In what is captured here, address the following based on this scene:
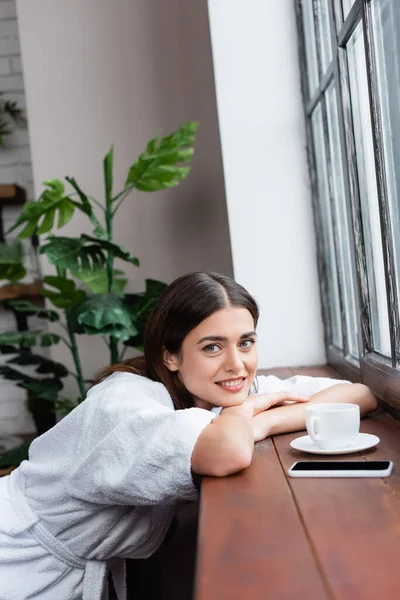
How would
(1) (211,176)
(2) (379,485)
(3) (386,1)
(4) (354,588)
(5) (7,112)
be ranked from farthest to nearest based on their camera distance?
(5) (7,112) → (1) (211,176) → (3) (386,1) → (2) (379,485) → (4) (354,588)

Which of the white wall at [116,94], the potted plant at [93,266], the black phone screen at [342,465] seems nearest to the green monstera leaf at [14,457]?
the potted plant at [93,266]

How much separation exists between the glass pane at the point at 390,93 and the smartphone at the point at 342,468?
1.73 ft

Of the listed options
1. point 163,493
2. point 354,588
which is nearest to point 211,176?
point 163,493

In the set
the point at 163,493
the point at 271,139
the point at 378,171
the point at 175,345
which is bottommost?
the point at 163,493

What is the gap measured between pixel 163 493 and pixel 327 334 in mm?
1324

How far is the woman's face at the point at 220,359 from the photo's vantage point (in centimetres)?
148

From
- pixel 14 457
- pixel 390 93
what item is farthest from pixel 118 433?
pixel 14 457

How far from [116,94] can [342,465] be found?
2.41m

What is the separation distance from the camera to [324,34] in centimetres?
225

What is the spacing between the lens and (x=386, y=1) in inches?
59.4

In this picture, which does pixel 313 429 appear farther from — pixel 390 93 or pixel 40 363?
pixel 40 363

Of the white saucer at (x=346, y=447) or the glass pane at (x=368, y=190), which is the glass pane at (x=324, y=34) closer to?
the glass pane at (x=368, y=190)

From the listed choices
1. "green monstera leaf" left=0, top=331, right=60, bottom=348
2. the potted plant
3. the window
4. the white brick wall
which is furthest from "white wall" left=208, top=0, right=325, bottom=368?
the white brick wall

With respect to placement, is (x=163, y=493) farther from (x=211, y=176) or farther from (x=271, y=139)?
(x=211, y=176)
